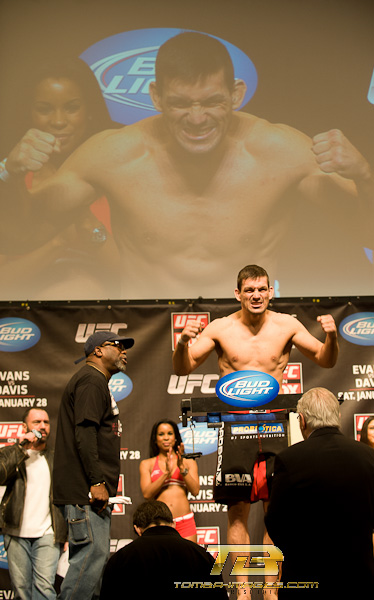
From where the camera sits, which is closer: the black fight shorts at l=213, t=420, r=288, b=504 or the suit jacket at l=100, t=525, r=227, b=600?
the suit jacket at l=100, t=525, r=227, b=600

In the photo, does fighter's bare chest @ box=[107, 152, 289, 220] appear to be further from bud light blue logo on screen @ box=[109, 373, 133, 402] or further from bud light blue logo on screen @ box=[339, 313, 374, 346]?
bud light blue logo on screen @ box=[109, 373, 133, 402]

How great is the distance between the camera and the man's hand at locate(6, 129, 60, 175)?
22.7 feet

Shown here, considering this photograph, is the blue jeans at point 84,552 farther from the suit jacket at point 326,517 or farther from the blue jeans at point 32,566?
the blue jeans at point 32,566

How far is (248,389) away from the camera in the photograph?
3.90 m

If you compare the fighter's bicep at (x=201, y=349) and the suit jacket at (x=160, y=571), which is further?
the fighter's bicep at (x=201, y=349)

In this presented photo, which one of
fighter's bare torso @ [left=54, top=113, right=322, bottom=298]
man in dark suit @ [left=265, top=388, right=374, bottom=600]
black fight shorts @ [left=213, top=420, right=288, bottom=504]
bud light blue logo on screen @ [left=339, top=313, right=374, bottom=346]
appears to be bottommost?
man in dark suit @ [left=265, top=388, right=374, bottom=600]

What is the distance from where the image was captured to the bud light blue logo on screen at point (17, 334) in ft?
21.0

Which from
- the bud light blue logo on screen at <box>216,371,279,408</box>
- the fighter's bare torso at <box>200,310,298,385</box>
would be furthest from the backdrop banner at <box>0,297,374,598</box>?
the bud light blue logo on screen at <box>216,371,279,408</box>

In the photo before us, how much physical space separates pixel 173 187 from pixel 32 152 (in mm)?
1473

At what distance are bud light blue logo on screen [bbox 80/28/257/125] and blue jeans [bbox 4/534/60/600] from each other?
13.5 feet

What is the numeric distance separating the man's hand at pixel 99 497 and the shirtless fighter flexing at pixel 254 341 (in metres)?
0.90

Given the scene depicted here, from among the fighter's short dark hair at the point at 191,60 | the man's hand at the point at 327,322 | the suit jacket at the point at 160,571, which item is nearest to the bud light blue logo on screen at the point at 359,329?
the man's hand at the point at 327,322

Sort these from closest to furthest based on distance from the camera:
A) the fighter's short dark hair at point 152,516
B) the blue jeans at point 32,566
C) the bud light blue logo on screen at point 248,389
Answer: the fighter's short dark hair at point 152,516 → the bud light blue logo on screen at point 248,389 → the blue jeans at point 32,566
